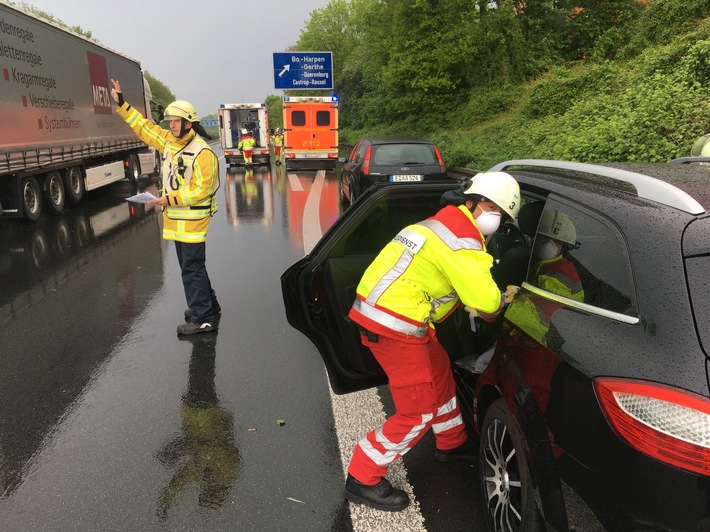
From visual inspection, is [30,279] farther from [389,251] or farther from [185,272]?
[389,251]

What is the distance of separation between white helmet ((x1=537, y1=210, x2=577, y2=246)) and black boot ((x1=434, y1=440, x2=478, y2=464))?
1250mm

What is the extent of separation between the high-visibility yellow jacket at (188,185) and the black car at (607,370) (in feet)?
9.34

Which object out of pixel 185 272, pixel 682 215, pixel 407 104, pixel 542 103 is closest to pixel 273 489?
pixel 682 215

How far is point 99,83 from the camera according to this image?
13266 millimetres

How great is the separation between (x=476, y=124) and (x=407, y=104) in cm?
570

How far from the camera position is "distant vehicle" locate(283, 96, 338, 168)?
2222 centimetres

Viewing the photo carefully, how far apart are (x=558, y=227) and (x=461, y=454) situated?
1363 millimetres

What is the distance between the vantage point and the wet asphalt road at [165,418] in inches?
104

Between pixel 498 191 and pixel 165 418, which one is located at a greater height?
pixel 498 191

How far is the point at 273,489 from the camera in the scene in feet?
9.10

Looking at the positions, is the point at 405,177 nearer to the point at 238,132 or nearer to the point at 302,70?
the point at 238,132

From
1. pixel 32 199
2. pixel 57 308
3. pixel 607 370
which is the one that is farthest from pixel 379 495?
pixel 32 199

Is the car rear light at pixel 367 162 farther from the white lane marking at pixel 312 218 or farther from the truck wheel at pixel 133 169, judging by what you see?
the truck wheel at pixel 133 169

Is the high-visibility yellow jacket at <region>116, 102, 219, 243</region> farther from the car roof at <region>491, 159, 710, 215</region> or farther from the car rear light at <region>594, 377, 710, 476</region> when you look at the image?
the car rear light at <region>594, 377, 710, 476</region>
